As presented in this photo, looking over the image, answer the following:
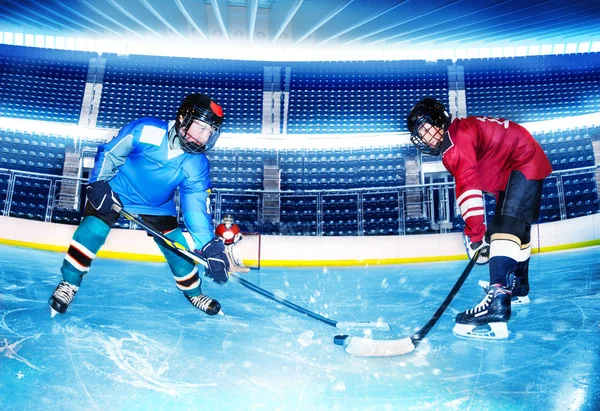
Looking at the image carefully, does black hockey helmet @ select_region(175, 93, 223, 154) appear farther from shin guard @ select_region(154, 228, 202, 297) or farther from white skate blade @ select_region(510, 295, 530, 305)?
white skate blade @ select_region(510, 295, 530, 305)

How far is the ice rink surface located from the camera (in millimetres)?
1418

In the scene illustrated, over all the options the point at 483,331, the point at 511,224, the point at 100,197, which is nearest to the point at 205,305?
the point at 100,197

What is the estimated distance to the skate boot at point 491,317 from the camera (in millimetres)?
2002

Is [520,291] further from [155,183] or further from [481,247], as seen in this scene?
[155,183]

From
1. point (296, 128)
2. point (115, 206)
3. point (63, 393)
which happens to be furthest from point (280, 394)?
point (296, 128)

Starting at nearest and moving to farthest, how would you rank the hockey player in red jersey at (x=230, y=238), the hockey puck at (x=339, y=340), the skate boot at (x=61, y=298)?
the hockey puck at (x=339, y=340) < the skate boot at (x=61, y=298) < the hockey player in red jersey at (x=230, y=238)

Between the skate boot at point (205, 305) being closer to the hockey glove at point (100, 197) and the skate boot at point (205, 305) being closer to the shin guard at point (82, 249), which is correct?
the shin guard at point (82, 249)

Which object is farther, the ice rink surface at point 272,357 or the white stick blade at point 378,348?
the white stick blade at point 378,348

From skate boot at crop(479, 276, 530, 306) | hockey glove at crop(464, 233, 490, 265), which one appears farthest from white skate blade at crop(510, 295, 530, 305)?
hockey glove at crop(464, 233, 490, 265)

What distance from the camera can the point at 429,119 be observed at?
218cm

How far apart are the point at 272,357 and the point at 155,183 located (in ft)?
3.78

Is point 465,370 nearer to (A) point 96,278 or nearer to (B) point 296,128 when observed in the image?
(A) point 96,278

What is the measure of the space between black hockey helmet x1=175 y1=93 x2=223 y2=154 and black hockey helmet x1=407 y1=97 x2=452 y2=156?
103 cm

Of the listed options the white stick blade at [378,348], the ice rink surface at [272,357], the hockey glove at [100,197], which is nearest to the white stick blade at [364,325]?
the ice rink surface at [272,357]
